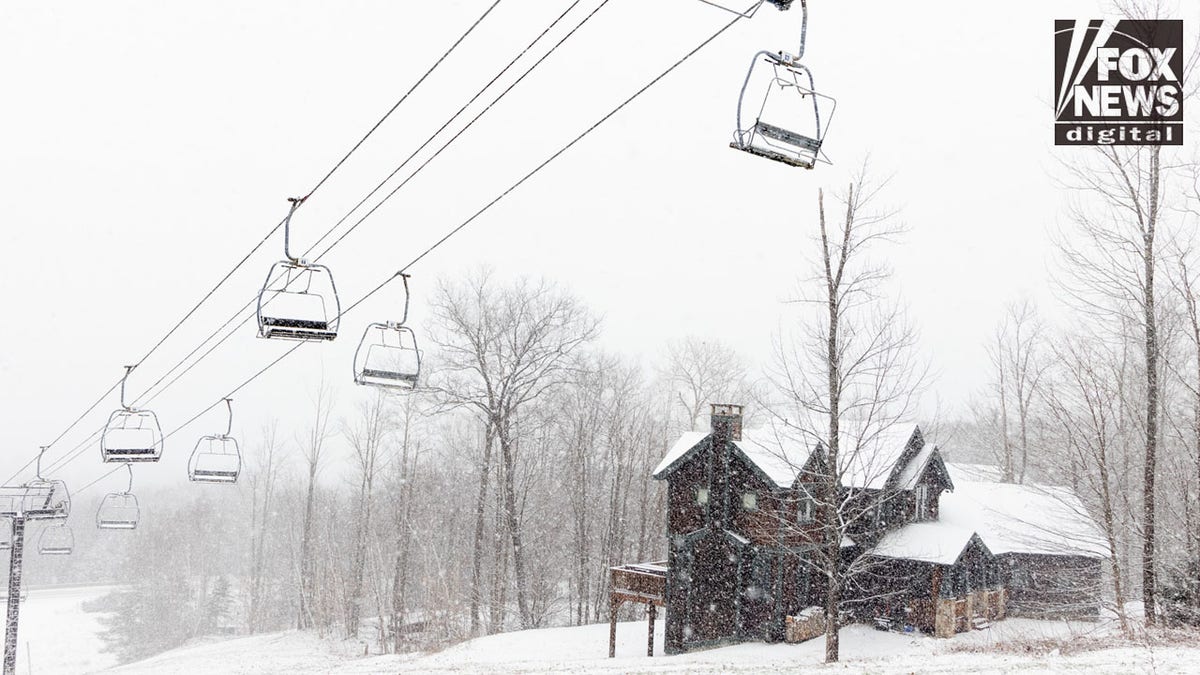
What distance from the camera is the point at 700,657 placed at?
24000 millimetres

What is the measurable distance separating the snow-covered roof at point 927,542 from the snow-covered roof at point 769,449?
173 inches

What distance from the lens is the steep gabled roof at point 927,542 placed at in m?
27.3

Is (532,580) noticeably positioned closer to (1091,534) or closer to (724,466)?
(724,466)

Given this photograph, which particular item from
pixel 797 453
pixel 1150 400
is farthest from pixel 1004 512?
pixel 1150 400

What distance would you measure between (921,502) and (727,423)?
8945mm

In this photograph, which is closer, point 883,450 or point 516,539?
point 883,450

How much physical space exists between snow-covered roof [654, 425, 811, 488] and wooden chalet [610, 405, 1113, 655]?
1.9 inches

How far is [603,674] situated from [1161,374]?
26.1 meters

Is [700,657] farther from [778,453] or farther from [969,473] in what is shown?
[969,473]

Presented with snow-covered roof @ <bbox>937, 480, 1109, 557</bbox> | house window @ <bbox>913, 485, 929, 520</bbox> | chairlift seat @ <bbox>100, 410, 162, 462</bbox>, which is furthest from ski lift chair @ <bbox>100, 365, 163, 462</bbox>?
snow-covered roof @ <bbox>937, 480, 1109, 557</bbox>

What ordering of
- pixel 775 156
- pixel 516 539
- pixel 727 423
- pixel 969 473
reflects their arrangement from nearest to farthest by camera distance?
pixel 775 156
pixel 727 423
pixel 516 539
pixel 969 473

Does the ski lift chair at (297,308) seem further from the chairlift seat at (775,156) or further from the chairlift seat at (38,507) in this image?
the chairlift seat at (38,507)

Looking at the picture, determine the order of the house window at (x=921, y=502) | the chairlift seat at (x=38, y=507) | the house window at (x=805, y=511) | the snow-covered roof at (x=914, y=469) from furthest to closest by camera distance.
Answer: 1. the house window at (x=921, y=502)
2. the snow-covered roof at (x=914, y=469)
3. the house window at (x=805, y=511)
4. the chairlift seat at (x=38, y=507)

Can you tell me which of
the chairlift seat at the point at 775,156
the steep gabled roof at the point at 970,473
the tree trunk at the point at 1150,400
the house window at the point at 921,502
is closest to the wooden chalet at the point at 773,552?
the house window at the point at 921,502
